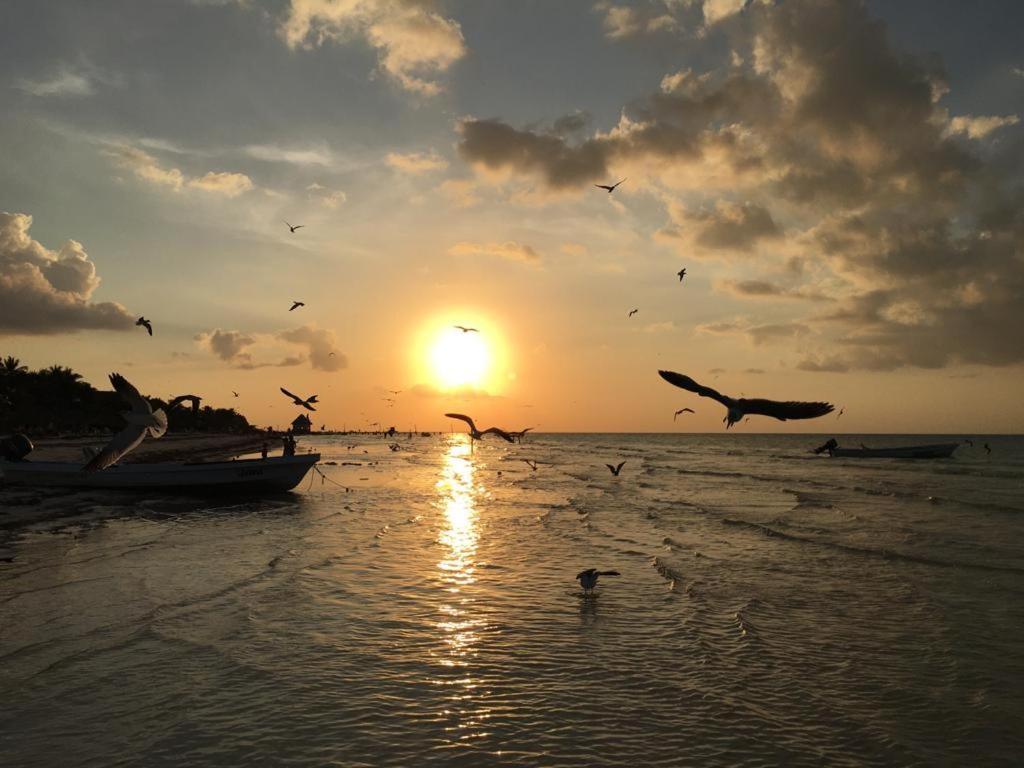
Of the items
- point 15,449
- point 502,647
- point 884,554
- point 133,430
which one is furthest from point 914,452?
point 15,449

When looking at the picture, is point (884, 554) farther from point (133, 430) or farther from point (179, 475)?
point (179, 475)

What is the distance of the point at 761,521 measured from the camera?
29.3m

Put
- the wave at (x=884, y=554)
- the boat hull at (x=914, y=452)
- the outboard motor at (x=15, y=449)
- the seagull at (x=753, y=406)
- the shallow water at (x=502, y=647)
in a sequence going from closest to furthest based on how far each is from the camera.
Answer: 1. the shallow water at (x=502, y=647)
2. the seagull at (x=753, y=406)
3. the wave at (x=884, y=554)
4. the outboard motor at (x=15, y=449)
5. the boat hull at (x=914, y=452)

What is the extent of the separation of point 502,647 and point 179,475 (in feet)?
93.1

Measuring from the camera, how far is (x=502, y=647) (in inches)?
442

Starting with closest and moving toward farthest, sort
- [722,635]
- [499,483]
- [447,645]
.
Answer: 1. [447,645]
2. [722,635]
3. [499,483]

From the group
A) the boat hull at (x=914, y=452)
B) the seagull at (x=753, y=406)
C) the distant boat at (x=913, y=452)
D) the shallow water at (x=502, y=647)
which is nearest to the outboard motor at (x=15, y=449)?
the shallow water at (x=502, y=647)

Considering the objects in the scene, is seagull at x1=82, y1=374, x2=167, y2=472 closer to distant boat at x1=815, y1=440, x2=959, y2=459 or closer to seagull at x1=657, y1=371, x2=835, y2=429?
seagull at x1=657, y1=371, x2=835, y2=429

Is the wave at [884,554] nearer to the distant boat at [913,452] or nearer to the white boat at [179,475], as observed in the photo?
the white boat at [179,475]

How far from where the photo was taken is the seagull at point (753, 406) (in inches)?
440

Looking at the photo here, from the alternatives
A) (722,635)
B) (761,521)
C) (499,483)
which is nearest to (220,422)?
(499,483)

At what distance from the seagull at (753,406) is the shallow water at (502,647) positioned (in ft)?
13.3

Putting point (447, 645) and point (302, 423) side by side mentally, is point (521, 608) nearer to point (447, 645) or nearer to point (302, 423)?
point (447, 645)

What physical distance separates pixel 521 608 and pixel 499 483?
38172mm
